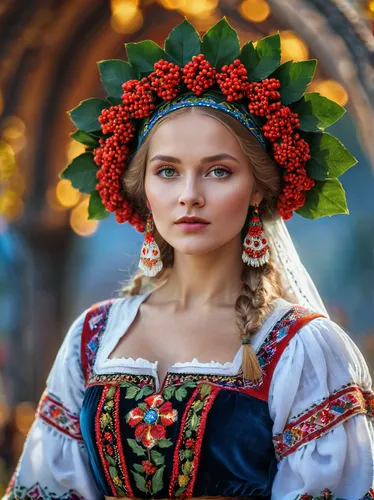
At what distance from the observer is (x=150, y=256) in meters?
2.60

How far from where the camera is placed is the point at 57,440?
2.54 metres

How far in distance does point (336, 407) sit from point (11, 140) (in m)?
3.39

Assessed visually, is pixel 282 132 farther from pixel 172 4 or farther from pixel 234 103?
pixel 172 4

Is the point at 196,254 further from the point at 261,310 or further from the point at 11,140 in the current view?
the point at 11,140

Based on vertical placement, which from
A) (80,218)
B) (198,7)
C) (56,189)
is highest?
(198,7)

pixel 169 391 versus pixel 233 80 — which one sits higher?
pixel 233 80

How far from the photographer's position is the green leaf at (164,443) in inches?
90.9

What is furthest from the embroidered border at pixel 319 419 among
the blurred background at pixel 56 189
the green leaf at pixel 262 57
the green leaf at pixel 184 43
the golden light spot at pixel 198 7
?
the golden light spot at pixel 198 7

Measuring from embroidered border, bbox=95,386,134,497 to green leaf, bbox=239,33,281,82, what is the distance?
98 centimetres

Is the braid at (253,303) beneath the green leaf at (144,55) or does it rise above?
beneath

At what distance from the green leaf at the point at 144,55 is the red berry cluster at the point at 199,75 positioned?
0.15 m

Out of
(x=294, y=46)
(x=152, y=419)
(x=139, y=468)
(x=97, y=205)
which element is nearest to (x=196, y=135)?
(x=97, y=205)

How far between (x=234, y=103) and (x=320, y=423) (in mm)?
915

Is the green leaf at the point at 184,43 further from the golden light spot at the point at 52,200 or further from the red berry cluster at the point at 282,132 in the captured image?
the golden light spot at the point at 52,200
